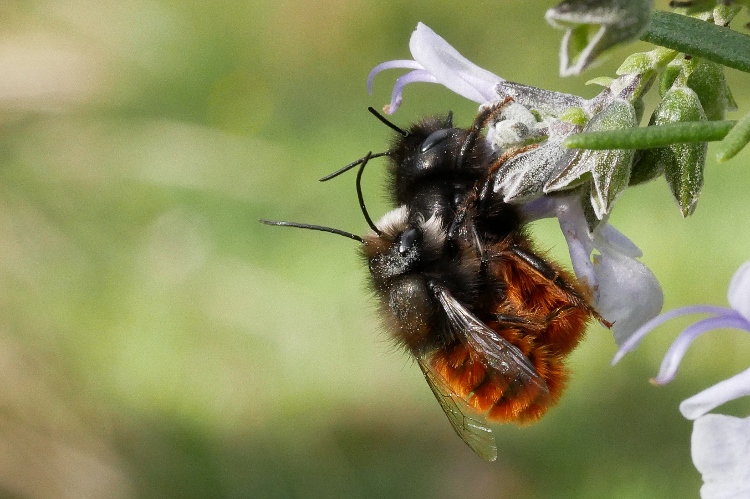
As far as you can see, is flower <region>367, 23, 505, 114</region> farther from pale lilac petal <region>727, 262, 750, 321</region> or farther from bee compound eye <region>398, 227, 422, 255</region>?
pale lilac petal <region>727, 262, 750, 321</region>

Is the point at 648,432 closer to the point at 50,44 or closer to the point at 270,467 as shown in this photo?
the point at 270,467

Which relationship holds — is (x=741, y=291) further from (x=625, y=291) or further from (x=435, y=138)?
(x=435, y=138)

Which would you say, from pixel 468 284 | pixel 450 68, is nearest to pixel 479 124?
pixel 450 68

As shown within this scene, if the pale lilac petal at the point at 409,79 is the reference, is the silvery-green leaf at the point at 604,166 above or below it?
below

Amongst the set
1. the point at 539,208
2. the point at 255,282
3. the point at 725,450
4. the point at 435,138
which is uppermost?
the point at 255,282

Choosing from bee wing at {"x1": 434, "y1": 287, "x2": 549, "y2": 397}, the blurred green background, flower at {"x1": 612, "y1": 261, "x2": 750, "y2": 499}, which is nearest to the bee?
bee wing at {"x1": 434, "y1": 287, "x2": 549, "y2": 397}

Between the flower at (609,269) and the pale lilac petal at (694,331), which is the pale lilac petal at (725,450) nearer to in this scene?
the pale lilac petal at (694,331)

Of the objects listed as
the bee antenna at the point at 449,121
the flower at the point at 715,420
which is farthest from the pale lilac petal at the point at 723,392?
the bee antenna at the point at 449,121
